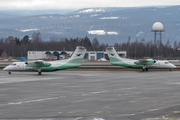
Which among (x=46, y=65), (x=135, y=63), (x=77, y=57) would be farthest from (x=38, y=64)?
(x=135, y=63)

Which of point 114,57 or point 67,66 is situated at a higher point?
point 114,57

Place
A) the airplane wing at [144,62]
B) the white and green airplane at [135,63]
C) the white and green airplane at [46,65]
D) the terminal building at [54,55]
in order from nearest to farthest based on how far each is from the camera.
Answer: the white and green airplane at [46,65], the airplane wing at [144,62], the white and green airplane at [135,63], the terminal building at [54,55]

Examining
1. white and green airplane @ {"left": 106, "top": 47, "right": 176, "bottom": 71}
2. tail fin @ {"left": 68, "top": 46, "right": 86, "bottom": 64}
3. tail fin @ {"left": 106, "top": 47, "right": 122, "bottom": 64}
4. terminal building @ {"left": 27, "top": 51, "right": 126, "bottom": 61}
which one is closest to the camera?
tail fin @ {"left": 68, "top": 46, "right": 86, "bottom": 64}

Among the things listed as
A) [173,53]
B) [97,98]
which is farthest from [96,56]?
[97,98]

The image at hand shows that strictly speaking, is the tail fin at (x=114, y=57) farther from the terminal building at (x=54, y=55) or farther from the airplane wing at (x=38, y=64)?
the terminal building at (x=54, y=55)

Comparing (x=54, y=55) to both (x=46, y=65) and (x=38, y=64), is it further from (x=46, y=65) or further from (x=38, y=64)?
(x=46, y=65)

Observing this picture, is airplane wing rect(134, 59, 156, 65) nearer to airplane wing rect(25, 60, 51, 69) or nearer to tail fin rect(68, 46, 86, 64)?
tail fin rect(68, 46, 86, 64)

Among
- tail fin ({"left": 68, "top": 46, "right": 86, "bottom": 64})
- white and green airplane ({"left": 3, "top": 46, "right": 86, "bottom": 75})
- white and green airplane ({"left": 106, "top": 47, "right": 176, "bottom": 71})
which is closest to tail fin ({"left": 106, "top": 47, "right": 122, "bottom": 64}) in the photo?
white and green airplane ({"left": 106, "top": 47, "right": 176, "bottom": 71})

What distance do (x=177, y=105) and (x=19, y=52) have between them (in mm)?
172987

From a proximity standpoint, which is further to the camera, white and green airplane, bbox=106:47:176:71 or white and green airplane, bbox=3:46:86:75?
white and green airplane, bbox=106:47:176:71

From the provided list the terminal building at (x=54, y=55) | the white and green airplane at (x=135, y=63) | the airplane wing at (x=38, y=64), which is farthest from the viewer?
the terminal building at (x=54, y=55)

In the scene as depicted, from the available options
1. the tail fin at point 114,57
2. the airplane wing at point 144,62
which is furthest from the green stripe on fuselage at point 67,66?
the airplane wing at point 144,62

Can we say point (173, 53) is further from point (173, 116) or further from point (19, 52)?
point (173, 116)

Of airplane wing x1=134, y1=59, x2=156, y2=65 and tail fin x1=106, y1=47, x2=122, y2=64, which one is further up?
tail fin x1=106, y1=47, x2=122, y2=64
